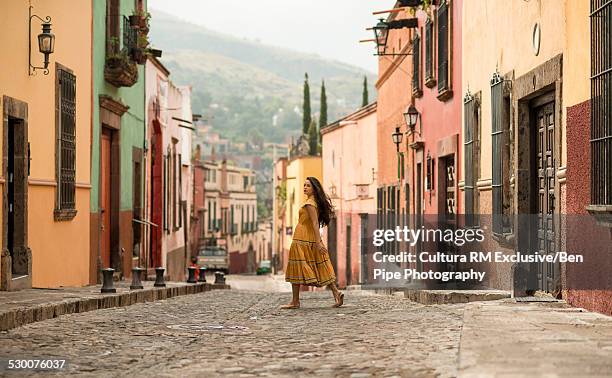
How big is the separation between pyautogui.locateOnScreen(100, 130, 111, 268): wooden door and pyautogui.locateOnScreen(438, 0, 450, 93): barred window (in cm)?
651

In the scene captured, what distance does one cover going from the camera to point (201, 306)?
51.0 feet

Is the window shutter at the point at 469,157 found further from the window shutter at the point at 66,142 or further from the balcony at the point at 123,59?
the balcony at the point at 123,59

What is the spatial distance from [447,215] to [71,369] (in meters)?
14.6

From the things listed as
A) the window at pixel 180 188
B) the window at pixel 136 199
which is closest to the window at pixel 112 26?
the window at pixel 136 199

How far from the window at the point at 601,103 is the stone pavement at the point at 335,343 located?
1.12m

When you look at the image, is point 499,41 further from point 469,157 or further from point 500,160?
point 469,157

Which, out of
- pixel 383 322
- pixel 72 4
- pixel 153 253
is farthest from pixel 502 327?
pixel 153 253

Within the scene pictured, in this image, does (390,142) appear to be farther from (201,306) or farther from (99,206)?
(201,306)

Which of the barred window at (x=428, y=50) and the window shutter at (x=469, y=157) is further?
the barred window at (x=428, y=50)

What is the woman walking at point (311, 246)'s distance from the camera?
13883mm

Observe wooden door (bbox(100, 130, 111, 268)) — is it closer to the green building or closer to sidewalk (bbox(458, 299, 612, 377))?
the green building

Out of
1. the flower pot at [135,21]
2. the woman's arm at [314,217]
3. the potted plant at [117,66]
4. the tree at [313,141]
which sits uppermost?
the tree at [313,141]

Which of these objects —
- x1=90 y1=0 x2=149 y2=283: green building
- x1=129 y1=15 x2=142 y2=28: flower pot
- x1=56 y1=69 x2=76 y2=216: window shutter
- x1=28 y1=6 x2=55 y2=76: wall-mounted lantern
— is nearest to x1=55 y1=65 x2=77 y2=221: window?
x1=56 y1=69 x2=76 y2=216: window shutter

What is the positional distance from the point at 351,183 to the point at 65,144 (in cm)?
2460
